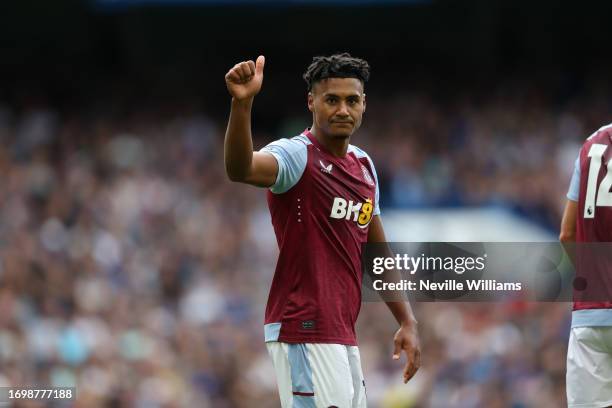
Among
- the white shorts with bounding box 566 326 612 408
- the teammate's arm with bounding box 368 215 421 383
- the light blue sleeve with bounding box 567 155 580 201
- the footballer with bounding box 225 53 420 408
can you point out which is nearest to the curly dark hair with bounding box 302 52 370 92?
the footballer with bounding box 225 53 420 408

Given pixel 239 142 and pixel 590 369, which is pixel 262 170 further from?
pixel 590 369

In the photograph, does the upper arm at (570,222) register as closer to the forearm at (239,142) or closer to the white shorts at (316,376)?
the white shorts at (316,376)

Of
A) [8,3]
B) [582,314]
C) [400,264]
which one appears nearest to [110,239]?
[8,3]

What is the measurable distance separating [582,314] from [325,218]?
1436mm

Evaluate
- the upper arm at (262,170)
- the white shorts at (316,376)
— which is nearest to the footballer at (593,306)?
the white shorts at (316,376)

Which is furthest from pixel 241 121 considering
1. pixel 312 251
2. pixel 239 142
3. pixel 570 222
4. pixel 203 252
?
pixel 203 252

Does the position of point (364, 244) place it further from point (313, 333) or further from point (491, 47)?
point (491, 47)

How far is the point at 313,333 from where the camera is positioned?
5.57m

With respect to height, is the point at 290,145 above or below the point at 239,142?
above

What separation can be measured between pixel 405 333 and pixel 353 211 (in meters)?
0.78

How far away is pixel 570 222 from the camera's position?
617 cm

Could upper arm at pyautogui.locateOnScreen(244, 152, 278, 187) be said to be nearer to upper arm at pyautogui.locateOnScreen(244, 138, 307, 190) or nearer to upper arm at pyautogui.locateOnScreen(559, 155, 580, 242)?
upper arm at pyautogui.locateOnScreen(244, 138, 307, 190)

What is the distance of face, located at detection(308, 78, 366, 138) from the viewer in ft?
18.7

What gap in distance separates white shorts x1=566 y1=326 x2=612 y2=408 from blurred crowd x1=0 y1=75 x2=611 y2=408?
162 inches
